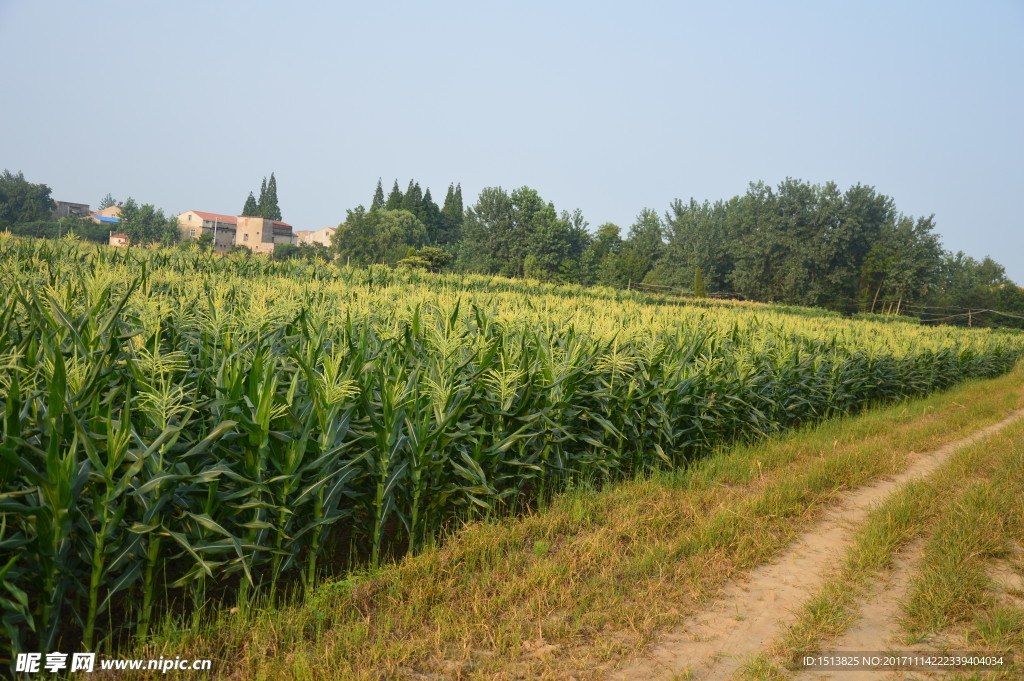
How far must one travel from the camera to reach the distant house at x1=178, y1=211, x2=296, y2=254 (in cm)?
10925

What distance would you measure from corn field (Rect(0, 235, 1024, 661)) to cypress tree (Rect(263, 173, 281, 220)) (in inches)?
4981

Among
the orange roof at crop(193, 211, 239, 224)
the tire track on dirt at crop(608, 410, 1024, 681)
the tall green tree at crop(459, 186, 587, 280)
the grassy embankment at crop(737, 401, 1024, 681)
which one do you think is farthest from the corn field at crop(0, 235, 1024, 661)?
the orange roof at crop(193, 211, 239, 224)

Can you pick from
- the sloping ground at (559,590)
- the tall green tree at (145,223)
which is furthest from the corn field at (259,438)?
the tall green tree at (145,223)

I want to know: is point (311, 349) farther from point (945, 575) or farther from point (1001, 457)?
point (1001, 457)

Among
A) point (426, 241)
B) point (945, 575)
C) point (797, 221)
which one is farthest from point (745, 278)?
point (945, 575)

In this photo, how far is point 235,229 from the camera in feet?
388

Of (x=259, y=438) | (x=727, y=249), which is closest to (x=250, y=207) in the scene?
(x=727, y=249)

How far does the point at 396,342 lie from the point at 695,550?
271 cm

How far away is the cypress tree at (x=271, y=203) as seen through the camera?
12344 centimetres

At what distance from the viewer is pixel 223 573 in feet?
10.8

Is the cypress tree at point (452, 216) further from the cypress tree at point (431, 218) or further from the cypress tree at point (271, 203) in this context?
the cypress tree at point (271, 203)

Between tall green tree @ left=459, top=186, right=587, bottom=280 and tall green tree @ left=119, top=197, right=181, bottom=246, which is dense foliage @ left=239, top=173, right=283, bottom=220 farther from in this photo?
tall green tree @ left=459, top=186, right=587, bottom=280

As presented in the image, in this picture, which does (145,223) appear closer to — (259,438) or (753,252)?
(753,252)

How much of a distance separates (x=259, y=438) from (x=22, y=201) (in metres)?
105
